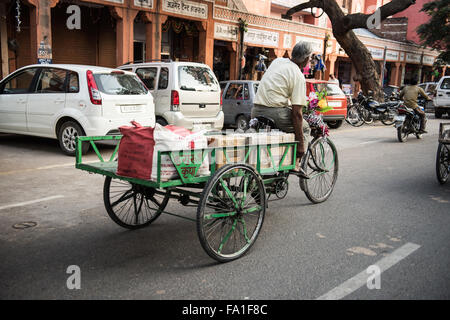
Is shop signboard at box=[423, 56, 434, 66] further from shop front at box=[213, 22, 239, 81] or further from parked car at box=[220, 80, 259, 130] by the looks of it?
parked car at box=[220, 80, 259, 130]

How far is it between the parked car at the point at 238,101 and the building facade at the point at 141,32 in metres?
3.80

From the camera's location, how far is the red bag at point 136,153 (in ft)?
12.3

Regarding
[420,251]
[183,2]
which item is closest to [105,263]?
[420,251]

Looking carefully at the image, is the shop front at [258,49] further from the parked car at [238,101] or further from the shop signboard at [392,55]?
the shop signboard at [392,55]

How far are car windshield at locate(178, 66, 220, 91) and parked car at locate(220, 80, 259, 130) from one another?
2867 millimetres

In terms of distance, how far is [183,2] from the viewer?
17.1 meters

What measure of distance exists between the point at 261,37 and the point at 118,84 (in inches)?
558

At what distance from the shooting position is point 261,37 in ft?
71.5

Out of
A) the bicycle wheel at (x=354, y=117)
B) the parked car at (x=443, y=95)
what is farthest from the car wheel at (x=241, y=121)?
the parked car at (x=443, y=95)

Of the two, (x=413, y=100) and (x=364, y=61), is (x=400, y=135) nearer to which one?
(x=413, y=100)

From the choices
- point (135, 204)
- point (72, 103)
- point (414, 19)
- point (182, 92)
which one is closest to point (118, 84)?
point (72, 103)
